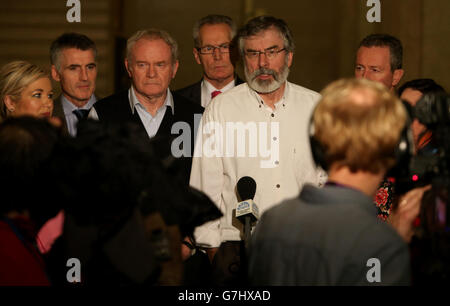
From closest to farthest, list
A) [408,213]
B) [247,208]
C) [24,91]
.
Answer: [408,213] < [247,208] < [24,91]

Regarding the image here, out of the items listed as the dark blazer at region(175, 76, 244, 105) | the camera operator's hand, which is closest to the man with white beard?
the dark blazer at region(175, 76, 244, 105)

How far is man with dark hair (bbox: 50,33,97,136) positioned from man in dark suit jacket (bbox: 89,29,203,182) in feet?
0.95

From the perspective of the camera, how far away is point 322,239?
6.27 ft

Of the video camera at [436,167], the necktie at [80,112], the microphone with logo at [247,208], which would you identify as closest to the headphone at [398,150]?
the video camera at [436,167]

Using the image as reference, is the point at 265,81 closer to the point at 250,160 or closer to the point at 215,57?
the point at 250,160

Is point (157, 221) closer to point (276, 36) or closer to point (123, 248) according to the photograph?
point (123, 248)

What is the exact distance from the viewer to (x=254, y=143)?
3.96 meters

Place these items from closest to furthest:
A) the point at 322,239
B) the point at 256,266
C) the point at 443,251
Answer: the point at 322,239, the point at 256,266, the point at 443,251

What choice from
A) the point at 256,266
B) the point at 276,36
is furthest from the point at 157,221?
the point at 276,36

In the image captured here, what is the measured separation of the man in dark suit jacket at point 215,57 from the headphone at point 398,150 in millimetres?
2825

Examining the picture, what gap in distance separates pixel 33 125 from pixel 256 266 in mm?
906

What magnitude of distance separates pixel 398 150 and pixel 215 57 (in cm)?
305

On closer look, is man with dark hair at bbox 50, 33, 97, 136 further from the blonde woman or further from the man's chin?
the man's chin

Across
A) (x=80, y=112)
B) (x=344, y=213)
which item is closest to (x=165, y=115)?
(x=80, y=112)
